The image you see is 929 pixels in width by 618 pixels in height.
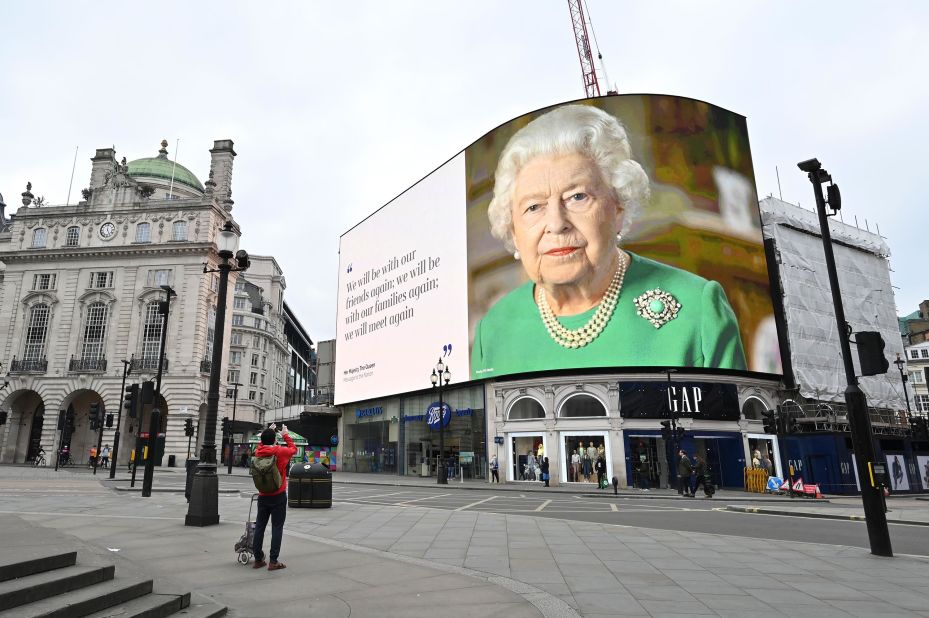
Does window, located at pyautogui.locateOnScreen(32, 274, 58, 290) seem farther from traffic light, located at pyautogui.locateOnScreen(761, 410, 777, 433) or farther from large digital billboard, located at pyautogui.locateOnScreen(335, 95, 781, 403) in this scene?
traffic light, located at pyautogui.locateOnScreen(761, 410, 777, 433)

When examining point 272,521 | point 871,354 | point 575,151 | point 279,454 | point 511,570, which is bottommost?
point 511,570

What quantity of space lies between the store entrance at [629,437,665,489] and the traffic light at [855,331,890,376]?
25018 millimetres

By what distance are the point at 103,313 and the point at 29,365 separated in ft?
25.2

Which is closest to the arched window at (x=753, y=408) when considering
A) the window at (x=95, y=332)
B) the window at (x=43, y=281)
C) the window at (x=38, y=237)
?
the window at (x=95, y=332)

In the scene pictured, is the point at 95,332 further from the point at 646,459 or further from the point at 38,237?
the point at 646,459

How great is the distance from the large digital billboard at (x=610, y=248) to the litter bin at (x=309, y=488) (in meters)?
21.8

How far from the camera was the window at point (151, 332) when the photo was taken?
5188 centimetres

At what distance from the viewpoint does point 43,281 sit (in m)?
54.9

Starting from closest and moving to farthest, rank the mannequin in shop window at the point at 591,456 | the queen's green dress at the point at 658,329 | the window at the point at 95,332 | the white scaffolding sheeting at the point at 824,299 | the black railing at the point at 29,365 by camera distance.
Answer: the queen's green dress at the point at 658,329, the mannequin in shop window at the point at 591,456, the white scaffolding sheeting at the point at 824,299, the black railing at the point at 29,365, the window at the point at 95,332

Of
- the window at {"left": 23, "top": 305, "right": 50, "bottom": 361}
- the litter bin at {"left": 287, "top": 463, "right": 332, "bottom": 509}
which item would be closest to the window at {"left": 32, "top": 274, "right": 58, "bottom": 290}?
the window at {"left": 23, "top": 305, "right": 50, "bottom": 361}

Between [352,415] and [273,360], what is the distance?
47694mm

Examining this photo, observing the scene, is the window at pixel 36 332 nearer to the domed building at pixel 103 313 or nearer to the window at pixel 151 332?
the domed building at pixel 103 313

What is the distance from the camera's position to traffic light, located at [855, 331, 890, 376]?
1006 centimetres

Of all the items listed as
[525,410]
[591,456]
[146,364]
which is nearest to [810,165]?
[591,456]
